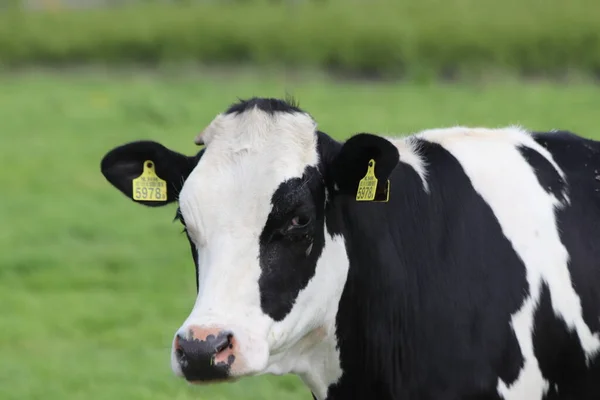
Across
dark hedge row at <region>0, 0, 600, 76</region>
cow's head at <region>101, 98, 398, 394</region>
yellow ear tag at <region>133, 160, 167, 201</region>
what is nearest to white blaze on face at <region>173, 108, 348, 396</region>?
cow's head at <region>101, 98, 398, 394</region>

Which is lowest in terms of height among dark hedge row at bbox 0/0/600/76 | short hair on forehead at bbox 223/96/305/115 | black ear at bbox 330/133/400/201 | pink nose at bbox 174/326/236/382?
pink nose at bbox 174/326/236/382

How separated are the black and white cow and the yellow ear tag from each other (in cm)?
3

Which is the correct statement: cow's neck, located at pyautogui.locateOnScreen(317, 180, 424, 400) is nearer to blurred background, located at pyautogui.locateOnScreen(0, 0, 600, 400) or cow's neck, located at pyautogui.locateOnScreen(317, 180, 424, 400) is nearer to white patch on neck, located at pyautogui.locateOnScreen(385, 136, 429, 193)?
white patch on neck, located at pyautogui.locateOnScreen(385, 136, 429, 193)

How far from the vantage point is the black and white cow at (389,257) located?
367cm

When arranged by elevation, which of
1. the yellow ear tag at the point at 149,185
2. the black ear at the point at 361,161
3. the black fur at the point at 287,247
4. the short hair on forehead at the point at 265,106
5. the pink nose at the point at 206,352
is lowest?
the pink nose at the point at 206,352

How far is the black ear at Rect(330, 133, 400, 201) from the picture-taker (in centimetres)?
374

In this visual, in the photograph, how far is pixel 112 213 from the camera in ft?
32.0

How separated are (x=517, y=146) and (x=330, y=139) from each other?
823mm

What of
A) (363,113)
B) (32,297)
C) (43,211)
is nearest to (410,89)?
(363,113)

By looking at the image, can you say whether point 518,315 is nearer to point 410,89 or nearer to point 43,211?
point 43,211

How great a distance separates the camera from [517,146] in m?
4.39

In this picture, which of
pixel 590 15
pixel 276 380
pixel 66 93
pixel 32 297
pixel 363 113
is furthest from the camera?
pixel 590 15

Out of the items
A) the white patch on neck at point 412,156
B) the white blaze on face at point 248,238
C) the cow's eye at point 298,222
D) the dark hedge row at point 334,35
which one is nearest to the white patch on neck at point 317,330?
the white blaze on face at point 248,238

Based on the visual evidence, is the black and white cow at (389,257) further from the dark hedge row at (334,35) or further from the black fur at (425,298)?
the dark hedge row at (334,35)
